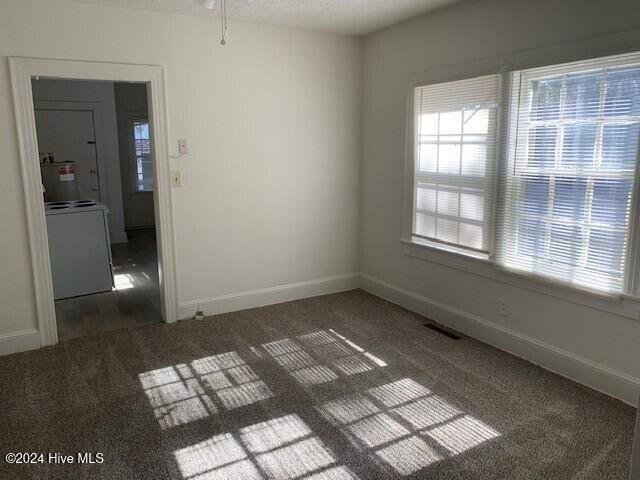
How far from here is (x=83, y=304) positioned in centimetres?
478

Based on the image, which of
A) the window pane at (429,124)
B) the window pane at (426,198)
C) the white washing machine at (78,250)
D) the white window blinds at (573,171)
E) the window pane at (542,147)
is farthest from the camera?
the white washing machine at (78,250)

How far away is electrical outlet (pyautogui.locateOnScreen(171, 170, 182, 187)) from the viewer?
13.3 ft

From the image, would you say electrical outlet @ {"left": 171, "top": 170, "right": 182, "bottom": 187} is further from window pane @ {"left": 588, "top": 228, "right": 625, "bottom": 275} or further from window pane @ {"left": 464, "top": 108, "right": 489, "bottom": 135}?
window pane @ {"left": 588, "top": 228, "right": 625, "bottom": 275}

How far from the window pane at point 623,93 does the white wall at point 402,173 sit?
0.45 ft

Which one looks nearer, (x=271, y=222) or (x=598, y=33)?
(x=598, y=33)

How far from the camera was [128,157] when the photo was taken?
8703 millimetres

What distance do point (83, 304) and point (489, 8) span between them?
430 centimetres

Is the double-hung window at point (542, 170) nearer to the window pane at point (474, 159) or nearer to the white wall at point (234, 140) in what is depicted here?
the window pane at point (474, 159)

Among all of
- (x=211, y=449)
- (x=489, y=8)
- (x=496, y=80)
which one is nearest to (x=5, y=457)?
(x=211, y=449)

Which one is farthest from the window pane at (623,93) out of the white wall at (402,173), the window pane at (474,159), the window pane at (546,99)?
the window pane at (474,159)

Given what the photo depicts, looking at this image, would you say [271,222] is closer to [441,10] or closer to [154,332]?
[154,332]

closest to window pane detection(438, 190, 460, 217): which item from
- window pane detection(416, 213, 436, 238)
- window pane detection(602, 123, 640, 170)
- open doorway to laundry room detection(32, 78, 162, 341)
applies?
window pane detection(416, 213, 436, 238)

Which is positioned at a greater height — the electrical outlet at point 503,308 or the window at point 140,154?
the window at point 140,154

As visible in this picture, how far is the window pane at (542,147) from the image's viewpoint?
3.14m
